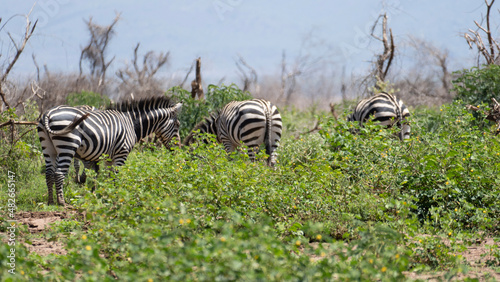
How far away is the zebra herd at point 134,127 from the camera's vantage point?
748 cm

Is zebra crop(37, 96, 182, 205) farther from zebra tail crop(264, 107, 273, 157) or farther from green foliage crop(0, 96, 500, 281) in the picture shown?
zebra tail crop(264, 107, 273, 157)

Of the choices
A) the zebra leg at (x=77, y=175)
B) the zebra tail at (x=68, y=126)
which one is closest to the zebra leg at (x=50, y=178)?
the zebra tail at (x=68, y=126)

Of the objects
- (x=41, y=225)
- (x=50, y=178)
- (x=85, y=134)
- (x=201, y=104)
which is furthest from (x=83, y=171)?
(x=201, y=104)

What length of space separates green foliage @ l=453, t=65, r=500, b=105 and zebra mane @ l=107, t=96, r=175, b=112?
7184 mm

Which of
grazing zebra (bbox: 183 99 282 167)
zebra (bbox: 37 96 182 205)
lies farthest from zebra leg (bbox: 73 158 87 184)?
grazing zebra (bbox: 183 99 282 167)

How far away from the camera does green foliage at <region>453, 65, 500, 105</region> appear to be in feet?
39.7

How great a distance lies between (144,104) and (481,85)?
8273mm

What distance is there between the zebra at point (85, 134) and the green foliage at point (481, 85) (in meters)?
Answer: 7.99

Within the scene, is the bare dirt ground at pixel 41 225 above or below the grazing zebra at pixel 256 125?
below

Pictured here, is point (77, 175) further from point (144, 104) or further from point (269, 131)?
point (269, 131)

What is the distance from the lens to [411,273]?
4445 mm

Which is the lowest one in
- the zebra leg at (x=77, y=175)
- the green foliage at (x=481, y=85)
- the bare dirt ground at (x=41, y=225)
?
the bare dirt ground at (x=41, y=225)

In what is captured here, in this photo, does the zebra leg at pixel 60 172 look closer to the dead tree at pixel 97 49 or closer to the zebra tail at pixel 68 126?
the zebra tail at pixel 68 126

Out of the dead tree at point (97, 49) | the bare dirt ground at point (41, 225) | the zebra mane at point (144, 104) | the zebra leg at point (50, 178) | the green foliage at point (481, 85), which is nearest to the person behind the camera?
the bare dirt ground at point (41, 225)
